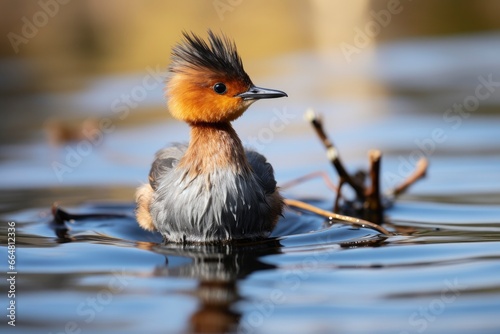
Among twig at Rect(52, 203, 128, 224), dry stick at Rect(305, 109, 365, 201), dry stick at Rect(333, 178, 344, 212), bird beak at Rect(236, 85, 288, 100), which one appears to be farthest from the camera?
dry stick at Rect(333, 178, 344, 212)

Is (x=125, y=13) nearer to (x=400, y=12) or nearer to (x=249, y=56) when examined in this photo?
(x=249, y=56)

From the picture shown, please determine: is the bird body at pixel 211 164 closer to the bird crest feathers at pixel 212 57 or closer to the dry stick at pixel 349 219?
the bird crest feathers at pixel 212 57

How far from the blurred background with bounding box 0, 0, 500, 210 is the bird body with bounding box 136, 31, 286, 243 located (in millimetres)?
2481

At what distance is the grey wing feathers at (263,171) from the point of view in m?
7.57

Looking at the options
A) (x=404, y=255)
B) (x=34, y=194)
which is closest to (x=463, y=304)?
(x=404, y=255)

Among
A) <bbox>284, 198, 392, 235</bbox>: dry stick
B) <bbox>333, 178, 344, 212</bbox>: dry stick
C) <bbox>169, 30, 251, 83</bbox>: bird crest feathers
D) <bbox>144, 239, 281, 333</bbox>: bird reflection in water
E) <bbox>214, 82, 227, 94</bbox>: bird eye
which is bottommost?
<bbox>144, 239, 281, 333</bbox>: bird reflection in water

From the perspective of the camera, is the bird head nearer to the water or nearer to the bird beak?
the bird beak

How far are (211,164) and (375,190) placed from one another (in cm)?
198

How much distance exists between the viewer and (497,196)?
870cm

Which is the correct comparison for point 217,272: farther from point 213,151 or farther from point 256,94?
point 256,94

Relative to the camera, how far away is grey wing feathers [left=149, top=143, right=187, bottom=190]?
7.70 metres

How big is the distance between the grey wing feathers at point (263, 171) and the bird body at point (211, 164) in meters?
0.12

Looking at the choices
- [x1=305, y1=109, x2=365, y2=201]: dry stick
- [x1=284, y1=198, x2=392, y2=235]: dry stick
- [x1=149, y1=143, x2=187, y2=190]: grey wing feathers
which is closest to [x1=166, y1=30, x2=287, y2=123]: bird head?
[x1=149, y1=143, x2=187, y2=190]: grey wing feathers

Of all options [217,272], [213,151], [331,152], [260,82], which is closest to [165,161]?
[213,151]
